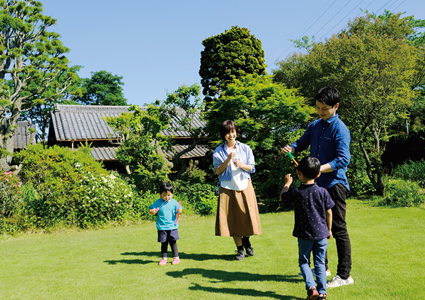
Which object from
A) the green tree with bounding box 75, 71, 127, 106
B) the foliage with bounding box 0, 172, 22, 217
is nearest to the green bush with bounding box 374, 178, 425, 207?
the foliage with bounding box 0, 172, 22, 217

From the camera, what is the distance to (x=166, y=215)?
4.70m

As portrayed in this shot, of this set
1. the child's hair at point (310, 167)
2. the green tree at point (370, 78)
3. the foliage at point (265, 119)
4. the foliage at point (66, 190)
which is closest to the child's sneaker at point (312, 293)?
the child's hair at point (310, 167)

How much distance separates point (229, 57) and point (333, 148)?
62.8 feet

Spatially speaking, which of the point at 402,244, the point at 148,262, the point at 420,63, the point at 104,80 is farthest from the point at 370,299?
the point at 104,80

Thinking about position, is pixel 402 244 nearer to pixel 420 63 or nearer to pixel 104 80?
pixel 420 63

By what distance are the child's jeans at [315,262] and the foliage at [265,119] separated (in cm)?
802

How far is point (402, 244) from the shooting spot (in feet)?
16.3

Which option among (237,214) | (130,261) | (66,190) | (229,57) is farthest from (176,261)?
(229,57)

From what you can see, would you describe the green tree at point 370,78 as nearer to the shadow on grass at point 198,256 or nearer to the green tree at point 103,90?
the shadow on grass at point 198,256

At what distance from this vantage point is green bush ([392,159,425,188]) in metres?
11.1

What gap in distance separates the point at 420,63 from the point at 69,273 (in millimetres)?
13999

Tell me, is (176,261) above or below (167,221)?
below

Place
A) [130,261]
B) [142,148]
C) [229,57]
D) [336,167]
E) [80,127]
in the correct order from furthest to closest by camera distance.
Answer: [229,57]
[80,127]
[142,148]
[130,261]
[336,167]

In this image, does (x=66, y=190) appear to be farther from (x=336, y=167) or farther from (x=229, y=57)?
(x=229, y=57)
